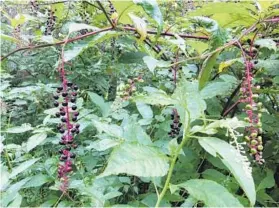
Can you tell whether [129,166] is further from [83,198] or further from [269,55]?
[269,55]

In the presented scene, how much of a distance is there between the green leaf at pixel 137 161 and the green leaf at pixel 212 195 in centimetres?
7

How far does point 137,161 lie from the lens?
585mm

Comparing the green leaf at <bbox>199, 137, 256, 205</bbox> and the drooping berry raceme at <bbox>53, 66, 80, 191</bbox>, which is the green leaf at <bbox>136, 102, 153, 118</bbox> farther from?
the green leaf at <bbox>199, 137, 256, 205</bbox>

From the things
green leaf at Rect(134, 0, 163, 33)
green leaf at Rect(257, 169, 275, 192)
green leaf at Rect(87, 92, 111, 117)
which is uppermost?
green leaf at Rect(134, 0, 163, 33)

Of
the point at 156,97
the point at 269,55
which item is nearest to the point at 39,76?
the point at 269,55

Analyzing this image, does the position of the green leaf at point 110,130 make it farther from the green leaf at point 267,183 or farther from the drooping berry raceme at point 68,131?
the green leaf at point 267,183

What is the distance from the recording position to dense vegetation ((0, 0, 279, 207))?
2.04 ft

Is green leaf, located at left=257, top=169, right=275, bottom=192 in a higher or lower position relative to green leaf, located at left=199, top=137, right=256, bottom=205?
lower

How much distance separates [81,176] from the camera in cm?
96

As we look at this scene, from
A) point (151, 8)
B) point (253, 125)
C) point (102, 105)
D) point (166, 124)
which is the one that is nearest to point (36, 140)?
point (102, 105)

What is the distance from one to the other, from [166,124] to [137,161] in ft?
1.48

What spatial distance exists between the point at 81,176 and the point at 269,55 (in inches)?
23.2

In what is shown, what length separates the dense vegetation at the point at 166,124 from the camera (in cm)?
62

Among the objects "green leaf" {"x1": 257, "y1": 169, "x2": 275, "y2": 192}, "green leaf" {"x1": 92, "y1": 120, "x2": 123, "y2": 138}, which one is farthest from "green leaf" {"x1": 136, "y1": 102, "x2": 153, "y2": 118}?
"green leaf" {"x1": 257, "y1": 169, "x2": 275, "y2": 192}
